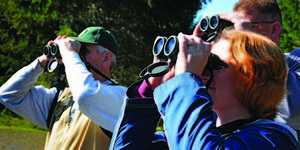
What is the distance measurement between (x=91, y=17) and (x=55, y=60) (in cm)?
1241

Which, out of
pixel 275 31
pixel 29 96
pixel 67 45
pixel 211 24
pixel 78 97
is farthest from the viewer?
pixel 29 96

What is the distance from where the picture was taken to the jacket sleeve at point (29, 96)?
356 cm

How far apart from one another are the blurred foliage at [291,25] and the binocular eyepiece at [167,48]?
50.5 ft

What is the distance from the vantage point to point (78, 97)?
2.83 meters

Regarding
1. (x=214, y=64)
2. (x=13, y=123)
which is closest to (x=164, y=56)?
(x=214, y=64)

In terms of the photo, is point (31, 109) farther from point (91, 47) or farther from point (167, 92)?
point (167, 92)

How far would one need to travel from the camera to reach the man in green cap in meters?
→ 2.91

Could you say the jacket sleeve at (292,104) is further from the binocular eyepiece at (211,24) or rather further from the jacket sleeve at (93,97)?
the jacket sleeve at (93,97)

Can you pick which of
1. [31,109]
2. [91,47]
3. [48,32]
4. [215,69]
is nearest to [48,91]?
[31,109]

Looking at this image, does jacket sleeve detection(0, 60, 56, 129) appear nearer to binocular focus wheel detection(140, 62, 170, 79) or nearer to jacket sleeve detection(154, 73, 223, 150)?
binocular focus wheel detection(140, 62, 170, 79)

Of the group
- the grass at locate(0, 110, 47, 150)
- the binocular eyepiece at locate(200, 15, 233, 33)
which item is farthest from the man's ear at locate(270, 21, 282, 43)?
the grass at locate(0, 110, 47, 150)

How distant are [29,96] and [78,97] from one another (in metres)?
1.06

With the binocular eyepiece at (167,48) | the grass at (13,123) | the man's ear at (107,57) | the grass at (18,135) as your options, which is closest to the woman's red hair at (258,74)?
the binocular eyepiece at (167,48)

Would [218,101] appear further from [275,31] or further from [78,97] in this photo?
[275,31]
